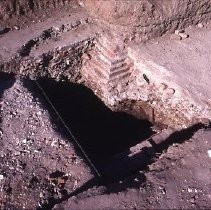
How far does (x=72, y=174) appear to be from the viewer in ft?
11.6

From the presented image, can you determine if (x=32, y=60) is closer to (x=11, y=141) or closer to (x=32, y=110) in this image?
(x=32, y=110)

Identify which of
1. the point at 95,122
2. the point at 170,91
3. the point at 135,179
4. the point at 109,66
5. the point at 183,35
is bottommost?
the point at 95,122

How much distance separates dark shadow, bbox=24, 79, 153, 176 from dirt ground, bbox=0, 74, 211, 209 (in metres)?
0.94

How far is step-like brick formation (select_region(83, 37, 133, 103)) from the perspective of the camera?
15.6ft

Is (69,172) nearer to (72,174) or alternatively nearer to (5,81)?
(72,174)

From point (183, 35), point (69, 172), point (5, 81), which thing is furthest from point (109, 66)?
point (69, 172)

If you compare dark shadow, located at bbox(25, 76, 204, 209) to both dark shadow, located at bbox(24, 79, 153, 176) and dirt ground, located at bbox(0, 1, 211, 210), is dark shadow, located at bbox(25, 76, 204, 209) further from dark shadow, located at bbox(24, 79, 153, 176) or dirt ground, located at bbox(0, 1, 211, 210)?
dirt ground, located at bbox(0, 1, 211, 210)

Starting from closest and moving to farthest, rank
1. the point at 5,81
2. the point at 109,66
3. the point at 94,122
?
the point at 5,81 < the point at 109,66 < the point at 94,122

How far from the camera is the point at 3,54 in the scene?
447 cm

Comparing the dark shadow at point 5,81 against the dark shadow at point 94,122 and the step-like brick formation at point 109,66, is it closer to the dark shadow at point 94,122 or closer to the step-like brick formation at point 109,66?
the dark shadow at point 94,122

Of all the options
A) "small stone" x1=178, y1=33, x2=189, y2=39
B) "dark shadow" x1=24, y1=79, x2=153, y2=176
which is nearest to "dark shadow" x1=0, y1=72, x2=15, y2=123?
"dark shadow" x1=24, y1=79, x2=153, y2=176

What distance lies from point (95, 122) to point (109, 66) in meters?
0.90

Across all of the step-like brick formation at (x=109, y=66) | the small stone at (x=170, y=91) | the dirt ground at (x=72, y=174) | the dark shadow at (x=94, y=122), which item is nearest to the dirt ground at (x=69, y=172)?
the dirt ground at (x=72, y=174)

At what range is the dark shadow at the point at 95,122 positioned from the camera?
Answer: 16.4 ft
